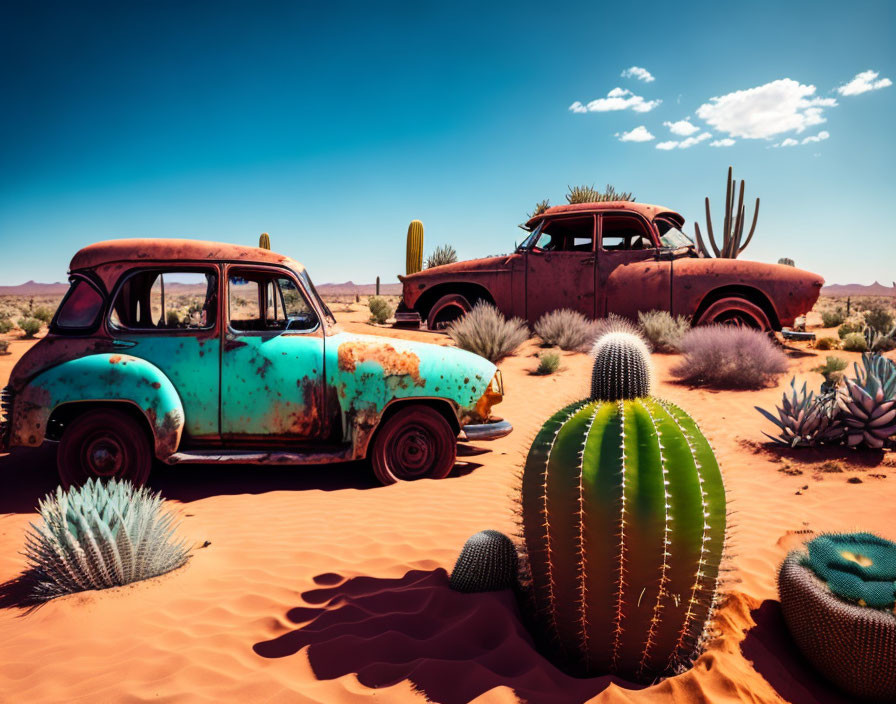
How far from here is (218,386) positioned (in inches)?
192

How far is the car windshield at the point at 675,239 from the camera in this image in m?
10.4

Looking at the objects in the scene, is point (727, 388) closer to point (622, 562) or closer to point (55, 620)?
point (622, 562)

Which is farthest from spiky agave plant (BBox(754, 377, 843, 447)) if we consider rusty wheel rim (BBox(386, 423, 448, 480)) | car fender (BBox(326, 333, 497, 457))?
rusty wheel rim (BBox(386, 423, 448, 480))

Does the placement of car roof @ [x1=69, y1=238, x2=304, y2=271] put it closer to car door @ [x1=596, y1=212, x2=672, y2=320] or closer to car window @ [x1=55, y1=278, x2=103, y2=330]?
car window @ [x1=55, y1=278, x2=103, y2=330]

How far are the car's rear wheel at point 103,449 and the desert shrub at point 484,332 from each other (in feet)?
21.3

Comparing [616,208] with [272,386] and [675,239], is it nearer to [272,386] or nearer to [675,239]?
[675,239]

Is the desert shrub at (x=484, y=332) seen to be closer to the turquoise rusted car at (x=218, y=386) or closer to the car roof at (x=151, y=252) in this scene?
the turquoise rusted car at (x=218, y=386)

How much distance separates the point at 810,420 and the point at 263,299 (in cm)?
605

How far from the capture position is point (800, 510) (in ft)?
15.8

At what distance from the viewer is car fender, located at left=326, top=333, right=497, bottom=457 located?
→ 4949 millimetres

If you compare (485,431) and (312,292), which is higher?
(312,292)

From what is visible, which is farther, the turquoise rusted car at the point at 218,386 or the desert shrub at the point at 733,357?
the desert shrub at the point at 733,357

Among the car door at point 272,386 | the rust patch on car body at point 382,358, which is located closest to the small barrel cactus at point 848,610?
the rust patch on car body at point 382,358

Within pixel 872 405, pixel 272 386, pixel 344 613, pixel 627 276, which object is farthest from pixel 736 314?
pixel 344 613
